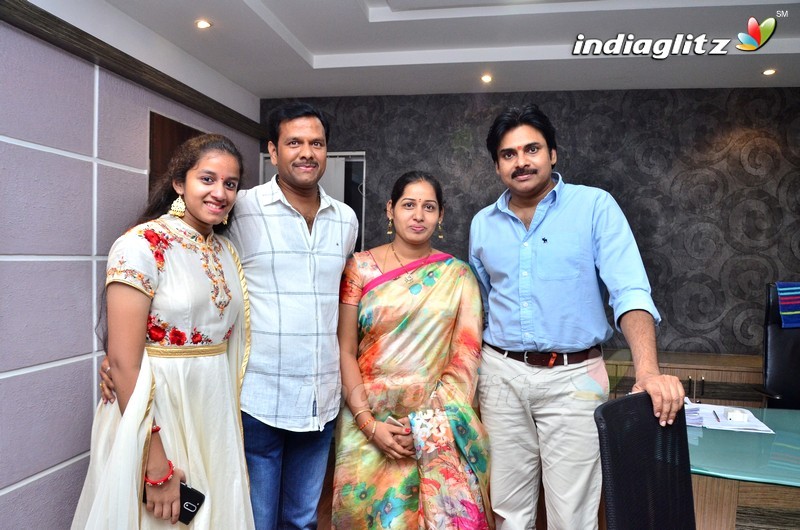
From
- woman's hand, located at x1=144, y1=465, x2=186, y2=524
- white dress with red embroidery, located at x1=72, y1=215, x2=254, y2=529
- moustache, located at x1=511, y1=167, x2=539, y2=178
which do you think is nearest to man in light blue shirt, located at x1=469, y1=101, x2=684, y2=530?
moustache, located at x1=511, y1=167, x2=539, y2=178

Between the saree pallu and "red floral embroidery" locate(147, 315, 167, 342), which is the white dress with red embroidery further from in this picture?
the saree pallu

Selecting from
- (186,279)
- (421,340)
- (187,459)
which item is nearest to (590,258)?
(421,340)

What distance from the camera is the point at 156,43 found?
3.05 m

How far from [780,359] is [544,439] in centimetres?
175

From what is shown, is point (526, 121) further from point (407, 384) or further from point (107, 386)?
point (107, 386)

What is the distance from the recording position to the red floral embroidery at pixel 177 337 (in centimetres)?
135

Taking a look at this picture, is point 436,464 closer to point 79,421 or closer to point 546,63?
point 79,421

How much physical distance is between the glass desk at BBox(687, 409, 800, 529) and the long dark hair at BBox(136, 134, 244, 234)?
1454 millimetres

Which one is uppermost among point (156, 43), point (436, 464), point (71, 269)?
point (156, 43)

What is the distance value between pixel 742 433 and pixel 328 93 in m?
3.51

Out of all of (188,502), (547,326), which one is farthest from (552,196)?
(188,502)

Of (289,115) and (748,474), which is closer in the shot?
(748,474)

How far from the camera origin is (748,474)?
135cm

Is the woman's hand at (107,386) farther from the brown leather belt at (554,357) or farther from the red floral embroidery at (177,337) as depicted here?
the brown leather belt at (554,357)
